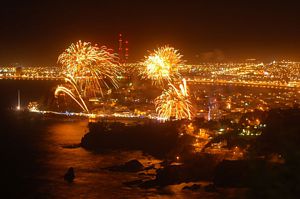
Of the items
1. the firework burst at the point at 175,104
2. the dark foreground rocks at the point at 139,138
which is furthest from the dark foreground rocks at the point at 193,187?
the firework burst at the point at 175,104

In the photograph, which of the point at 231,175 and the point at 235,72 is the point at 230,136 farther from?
the point at 235,72

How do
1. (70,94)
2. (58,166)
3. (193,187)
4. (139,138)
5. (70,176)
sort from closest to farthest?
1. (193,187)
2. (70,176)
3. (58,166)
4. (139,138)
5. (70,94)

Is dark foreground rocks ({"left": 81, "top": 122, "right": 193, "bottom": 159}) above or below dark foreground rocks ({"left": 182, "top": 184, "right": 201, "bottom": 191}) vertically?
above

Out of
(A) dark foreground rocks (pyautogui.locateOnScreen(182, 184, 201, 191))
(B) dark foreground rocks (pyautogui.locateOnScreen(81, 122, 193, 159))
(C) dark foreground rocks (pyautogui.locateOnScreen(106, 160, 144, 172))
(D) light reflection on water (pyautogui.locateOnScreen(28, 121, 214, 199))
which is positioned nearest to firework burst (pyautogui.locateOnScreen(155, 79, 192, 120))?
(B) dark foreground rocks (pyautogui.locateOnScreen(81, 122, 193, 159))

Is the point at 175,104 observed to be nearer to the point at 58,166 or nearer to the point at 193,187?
the point at 58,166

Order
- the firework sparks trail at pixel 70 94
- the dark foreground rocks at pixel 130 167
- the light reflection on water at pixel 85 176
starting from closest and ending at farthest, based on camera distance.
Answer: the light reflection on water at pixel 85 176 < the dark foreground rocks at pixel 130 167 < the firework sparks trail at pixel 70 94

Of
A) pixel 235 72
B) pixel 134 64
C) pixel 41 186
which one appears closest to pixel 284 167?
pixel 41 186

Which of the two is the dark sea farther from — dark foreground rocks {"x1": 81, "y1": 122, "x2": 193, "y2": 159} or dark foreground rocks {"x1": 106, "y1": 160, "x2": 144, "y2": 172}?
dark foreground rocks {"x1": 81, "y1": 122, "x2": 193, "y2": 159}

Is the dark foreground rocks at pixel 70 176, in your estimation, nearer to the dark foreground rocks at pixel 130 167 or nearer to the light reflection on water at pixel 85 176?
the light reflection on water at pixel 85 176

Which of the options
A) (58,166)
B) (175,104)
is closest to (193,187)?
(58,166)
